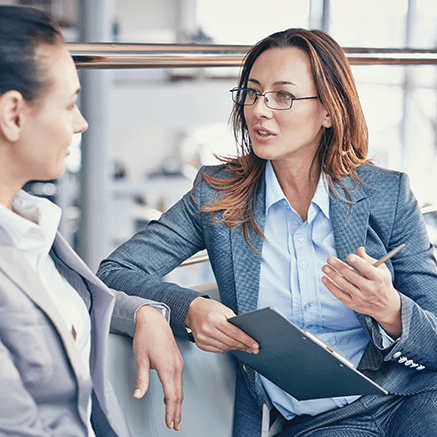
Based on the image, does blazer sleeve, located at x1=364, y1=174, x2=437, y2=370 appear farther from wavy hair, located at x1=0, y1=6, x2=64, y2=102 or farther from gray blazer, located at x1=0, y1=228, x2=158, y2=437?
wavy hair, located at x1=0, y1=6, x2=64, y2=102

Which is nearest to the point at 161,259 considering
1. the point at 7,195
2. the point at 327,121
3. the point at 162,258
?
the point at 162,258

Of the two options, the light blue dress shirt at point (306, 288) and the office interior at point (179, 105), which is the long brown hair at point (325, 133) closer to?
→ the light blue dress shirt at point (306, 288)

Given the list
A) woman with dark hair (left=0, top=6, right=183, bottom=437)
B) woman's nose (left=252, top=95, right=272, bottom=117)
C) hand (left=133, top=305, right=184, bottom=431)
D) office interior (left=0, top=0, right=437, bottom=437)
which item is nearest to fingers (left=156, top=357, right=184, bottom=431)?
hand (left=133, top=305, right=184, bottom=431)

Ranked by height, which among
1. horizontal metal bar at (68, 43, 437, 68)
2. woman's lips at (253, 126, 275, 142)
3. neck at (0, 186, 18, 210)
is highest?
horizontal metal bar at (68, 43, 437, 68)

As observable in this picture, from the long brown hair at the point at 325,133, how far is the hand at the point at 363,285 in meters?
0.32

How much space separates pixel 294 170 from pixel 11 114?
2.77 feet

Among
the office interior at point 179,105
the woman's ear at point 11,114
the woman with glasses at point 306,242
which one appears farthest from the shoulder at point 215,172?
the office interior at point 179,105

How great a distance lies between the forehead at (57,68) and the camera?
2.24ft

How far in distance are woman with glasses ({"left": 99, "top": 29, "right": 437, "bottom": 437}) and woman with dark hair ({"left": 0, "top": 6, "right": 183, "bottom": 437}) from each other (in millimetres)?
428

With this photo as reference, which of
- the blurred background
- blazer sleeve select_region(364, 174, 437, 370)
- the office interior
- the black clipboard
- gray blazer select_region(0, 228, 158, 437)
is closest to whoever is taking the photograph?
gray blazer select_region(0, 228, 158, 437)

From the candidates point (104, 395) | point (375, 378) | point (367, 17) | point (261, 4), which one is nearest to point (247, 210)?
point (375, 378)

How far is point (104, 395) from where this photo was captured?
2.77 feet

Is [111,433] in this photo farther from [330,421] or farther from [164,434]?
[330,421]

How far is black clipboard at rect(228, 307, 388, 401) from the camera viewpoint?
874mm
